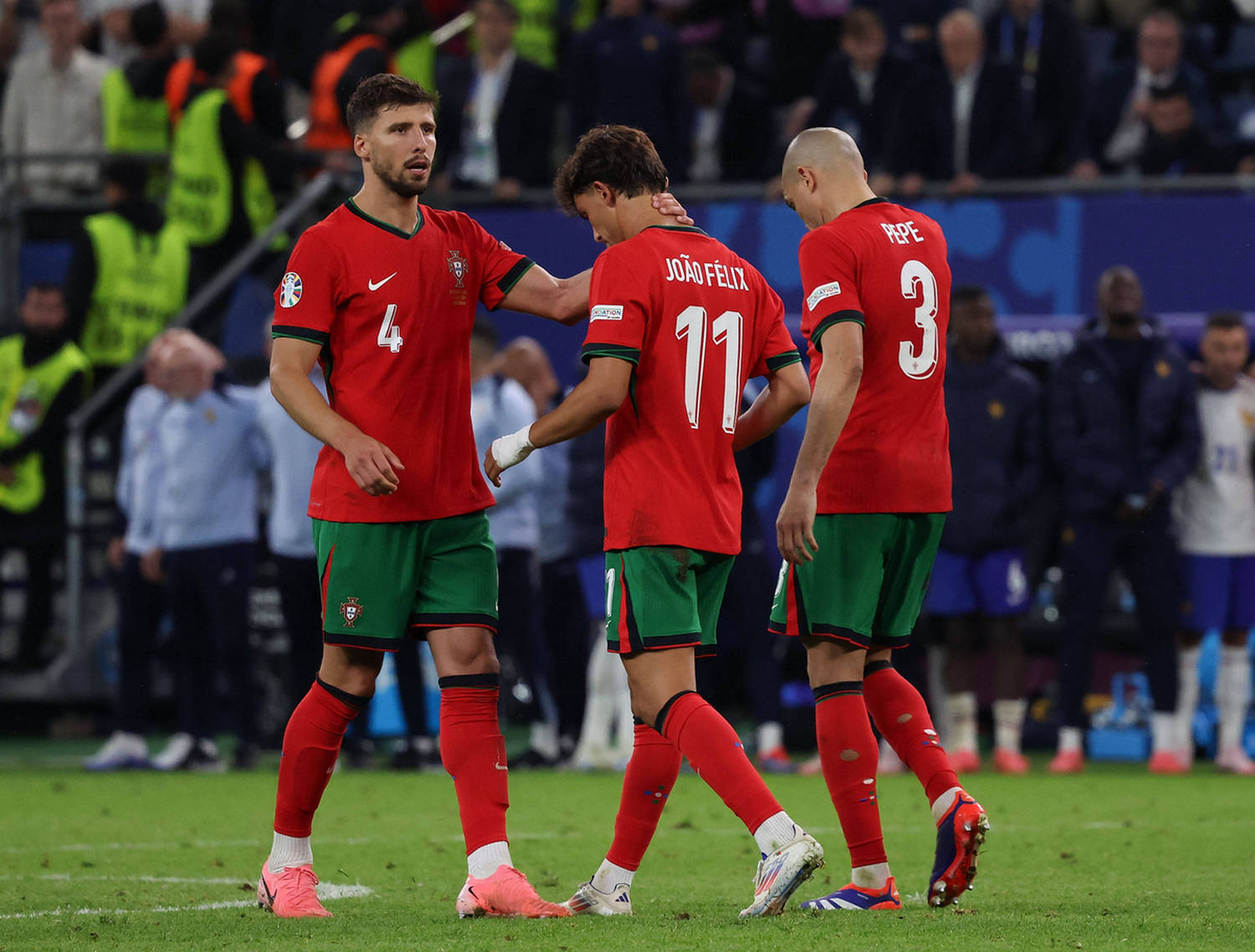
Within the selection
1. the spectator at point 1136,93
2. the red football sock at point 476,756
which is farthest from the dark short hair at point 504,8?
the red football sock at point 476,756

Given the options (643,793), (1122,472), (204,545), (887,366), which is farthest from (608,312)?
(204,545)

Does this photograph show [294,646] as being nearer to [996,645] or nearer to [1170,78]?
[996,645]

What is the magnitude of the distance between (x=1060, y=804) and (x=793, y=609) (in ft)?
12.6

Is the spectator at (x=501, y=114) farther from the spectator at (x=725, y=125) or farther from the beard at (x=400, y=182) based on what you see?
the beard at (x=400, y=182)

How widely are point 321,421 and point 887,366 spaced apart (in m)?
1.71

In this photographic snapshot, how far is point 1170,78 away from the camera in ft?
42.8

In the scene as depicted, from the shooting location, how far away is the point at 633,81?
13.7m

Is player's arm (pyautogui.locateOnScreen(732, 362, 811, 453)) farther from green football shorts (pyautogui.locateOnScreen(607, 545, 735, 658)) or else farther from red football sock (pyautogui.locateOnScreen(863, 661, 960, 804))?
red football sock (pyautogui.locateOnScreen(863, 661, 960, 804))

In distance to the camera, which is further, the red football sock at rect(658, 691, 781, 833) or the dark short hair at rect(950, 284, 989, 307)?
the dark short hair at rect(950, 284, 989, 307)

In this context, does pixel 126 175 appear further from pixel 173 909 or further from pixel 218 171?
pixel 173 909

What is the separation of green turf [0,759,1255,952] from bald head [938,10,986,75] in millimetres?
4962

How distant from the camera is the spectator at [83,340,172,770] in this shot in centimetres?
1160

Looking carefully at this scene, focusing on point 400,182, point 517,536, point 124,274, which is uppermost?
point 124,274

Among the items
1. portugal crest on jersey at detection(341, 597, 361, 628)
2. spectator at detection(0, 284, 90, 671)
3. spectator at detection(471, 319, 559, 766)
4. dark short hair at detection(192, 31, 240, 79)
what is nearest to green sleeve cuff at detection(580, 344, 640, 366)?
portugal crest on jersey at detection(341, 597, 361, 628)
